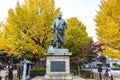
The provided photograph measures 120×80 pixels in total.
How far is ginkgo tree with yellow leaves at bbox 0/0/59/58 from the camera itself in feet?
81.8

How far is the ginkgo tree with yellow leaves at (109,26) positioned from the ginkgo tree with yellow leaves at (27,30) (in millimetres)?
5147

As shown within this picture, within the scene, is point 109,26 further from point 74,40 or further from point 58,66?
point 74,40

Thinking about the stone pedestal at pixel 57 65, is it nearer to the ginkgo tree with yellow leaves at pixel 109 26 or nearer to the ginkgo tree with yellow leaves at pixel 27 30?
the ginkgo tree with yellow leaves at pixel 109 26

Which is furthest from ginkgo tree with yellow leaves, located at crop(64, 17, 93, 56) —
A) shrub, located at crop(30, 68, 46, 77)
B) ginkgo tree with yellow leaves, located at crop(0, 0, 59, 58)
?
shrub, located at crop(30, 68, 46, 77)

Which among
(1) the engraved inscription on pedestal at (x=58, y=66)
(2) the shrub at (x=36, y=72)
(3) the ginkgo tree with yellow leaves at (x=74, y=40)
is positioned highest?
(3) the ginkgo tree with yellow leaves at (x=74, y=40)

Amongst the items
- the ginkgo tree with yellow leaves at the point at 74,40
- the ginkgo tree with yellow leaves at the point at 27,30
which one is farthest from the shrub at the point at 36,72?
the ginkgo tree with yellow leaves at the point at 74,40

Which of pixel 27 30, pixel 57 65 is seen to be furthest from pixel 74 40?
pixel 57 65

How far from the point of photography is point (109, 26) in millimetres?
22172

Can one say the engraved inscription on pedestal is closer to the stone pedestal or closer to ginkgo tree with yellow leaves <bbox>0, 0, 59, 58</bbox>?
the stone pedestal

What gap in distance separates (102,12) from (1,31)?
11289mm

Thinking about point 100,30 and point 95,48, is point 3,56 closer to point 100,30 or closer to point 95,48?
point 95,48

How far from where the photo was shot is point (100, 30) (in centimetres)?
2427

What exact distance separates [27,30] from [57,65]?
33.8 feet

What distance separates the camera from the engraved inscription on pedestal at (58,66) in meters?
15.6
